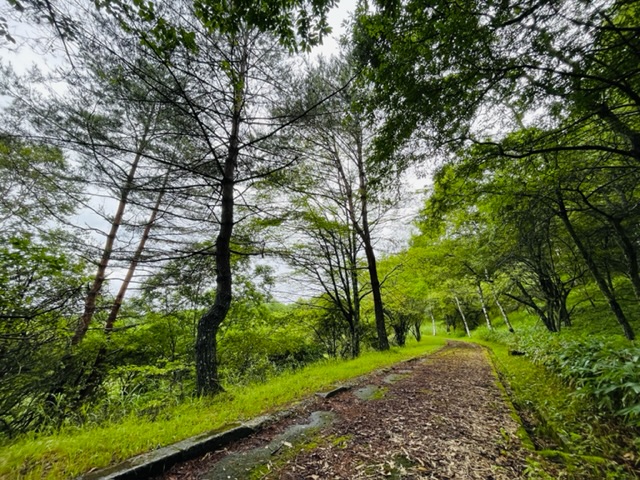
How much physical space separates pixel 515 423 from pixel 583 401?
1083mm

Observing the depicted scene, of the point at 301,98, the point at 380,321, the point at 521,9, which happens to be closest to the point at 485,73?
the point at 521,9

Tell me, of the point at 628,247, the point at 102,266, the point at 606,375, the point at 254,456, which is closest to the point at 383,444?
the point at 254,456

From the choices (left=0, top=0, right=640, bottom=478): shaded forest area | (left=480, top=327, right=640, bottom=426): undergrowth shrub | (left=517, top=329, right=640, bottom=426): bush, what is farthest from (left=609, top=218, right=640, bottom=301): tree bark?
(left=480, top=327, right=640, bottom=426): undergrowth shrub

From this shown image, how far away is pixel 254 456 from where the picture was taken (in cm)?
203

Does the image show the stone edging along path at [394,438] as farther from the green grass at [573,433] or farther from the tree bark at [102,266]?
the tree bark at [102,266]

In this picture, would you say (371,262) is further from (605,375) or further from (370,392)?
(605,375)

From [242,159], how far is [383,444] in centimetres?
509

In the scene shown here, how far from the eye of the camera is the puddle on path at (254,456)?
179 cm

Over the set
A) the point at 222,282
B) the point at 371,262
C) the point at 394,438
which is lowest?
the point at 394,438

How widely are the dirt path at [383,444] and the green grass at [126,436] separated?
0.48 m

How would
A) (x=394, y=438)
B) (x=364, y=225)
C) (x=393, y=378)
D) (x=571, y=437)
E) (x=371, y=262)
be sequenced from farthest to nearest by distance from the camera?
(x=364, y=225) < (x=371, y=262) < (x=393, y=378) < (x=394, y=438) < (x=571, y=437)

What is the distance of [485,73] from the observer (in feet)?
11.0

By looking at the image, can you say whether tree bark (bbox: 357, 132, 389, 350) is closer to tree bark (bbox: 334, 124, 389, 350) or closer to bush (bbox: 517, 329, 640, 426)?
tree bark (bbox: 334, 124, 389, 350)

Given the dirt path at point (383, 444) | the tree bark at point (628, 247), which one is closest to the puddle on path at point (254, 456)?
the dirt path at point (383, 444)
